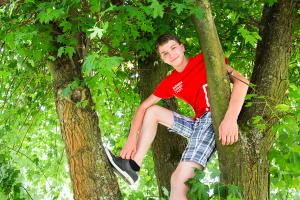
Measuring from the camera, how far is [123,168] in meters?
3.75

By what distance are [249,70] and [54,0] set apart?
12.7ft

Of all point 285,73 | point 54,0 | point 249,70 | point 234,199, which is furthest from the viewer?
point 249,70

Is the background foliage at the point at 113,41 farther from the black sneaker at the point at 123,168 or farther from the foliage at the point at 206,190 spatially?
the black sneaker at the point at 123,168

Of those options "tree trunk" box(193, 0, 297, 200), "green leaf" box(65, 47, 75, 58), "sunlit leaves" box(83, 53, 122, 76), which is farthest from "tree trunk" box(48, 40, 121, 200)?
"tree trunk" box(193, 0, 297, 200)

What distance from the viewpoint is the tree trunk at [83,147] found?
11.9 ft

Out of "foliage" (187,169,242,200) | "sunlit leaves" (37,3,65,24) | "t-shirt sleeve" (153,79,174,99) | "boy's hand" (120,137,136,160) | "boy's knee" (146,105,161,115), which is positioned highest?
"sunlit leaves" (37,3,65,24)

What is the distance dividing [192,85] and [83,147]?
1.07 m

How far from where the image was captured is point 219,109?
11.7ft

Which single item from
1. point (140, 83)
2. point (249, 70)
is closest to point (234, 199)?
point (140, 83)

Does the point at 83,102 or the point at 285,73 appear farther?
the point at 285,73

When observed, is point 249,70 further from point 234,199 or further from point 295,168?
point 234,199

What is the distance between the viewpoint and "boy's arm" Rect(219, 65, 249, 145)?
350 centimetres

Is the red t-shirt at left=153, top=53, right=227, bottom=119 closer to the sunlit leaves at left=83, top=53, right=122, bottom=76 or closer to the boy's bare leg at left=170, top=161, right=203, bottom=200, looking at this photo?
the boy's bare leg at left=170, top=161, right=203, bottom=200

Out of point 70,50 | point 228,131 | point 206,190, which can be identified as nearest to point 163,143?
point 228,131
